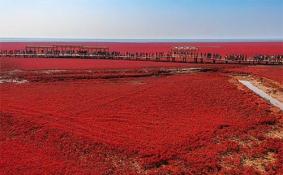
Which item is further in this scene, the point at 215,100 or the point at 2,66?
the point at 2,66

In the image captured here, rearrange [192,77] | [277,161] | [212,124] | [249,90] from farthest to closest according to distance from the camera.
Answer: [192,77]
[249,90]
[212,124]
[277,161]

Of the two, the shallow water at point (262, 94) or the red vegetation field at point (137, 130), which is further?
the shallow water at point (262, 94)

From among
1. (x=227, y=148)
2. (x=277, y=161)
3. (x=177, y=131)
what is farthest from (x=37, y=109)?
(x=277, y=161)

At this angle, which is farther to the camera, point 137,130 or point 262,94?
point 262,94

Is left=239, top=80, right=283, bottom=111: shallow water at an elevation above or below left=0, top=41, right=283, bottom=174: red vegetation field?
above

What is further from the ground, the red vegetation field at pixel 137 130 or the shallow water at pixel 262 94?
the shallow water at pixel 262 94

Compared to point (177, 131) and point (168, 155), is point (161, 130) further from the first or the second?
point (168, 155)

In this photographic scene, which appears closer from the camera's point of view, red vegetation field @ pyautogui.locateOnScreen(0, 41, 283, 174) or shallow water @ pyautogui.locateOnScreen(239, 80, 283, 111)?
red vegetation field @ pyautogui.locateOnScreen(0, 41, 283, 174)

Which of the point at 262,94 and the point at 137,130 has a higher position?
the point at 262,94
